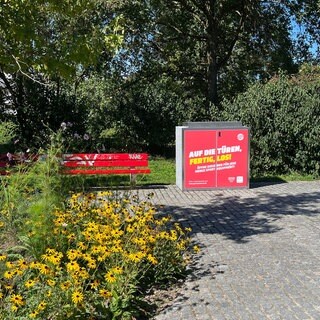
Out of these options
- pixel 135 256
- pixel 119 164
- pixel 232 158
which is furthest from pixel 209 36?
pixel 135 256

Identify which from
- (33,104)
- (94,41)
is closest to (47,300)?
(94,41)

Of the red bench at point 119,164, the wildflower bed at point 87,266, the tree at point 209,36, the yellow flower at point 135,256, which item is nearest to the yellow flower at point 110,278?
the wildflower bed at point 87,266

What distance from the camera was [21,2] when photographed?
652 centimetres

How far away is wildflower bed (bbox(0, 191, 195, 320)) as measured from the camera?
3.55 m

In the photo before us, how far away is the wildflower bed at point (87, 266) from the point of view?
11.7 ft

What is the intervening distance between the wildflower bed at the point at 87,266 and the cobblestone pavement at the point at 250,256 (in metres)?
0.36

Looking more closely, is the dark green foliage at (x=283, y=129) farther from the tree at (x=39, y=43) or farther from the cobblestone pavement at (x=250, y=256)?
the tree at (x=39, y=43)

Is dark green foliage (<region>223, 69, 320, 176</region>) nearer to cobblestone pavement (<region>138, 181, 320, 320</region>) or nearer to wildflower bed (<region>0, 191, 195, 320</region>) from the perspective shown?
cobblestone pavement (<region>138, 181, 320, 320</region>)

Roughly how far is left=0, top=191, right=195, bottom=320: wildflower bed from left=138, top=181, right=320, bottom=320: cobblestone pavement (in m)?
0.36

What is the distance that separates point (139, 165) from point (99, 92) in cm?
861

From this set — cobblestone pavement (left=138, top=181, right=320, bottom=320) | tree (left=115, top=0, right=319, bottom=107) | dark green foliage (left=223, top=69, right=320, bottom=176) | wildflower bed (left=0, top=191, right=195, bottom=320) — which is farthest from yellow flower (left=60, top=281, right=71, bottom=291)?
tree (left=115, top=0, right=319, bottom=107)

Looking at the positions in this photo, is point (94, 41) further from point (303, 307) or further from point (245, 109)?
point (245, 109)

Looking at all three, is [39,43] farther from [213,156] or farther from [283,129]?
[283,129]

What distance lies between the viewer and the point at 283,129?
12656 millimetres
